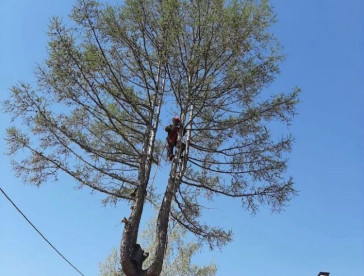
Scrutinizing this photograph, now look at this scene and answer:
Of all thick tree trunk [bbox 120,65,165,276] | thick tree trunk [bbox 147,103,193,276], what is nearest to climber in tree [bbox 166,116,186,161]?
thick tree trunk [bbox 147,103,193,276]

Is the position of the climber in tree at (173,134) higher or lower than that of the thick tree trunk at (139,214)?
higher

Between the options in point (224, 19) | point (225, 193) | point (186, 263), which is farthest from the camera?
point (186, 263)

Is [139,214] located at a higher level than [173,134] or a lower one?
lower

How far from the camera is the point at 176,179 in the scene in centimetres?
693

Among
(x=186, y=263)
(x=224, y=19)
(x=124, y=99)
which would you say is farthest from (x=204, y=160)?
(x=186, y=263)

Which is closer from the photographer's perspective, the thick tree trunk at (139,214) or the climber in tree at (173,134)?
the thick tree trunk at (139,214)

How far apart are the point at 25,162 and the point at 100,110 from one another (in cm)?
141

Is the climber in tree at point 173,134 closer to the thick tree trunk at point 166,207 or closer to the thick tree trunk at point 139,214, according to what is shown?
the thick tree trunk at point 166,207

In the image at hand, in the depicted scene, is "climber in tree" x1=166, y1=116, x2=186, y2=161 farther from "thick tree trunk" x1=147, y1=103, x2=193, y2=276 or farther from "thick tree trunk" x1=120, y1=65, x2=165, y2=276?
"thick tree trunk" x1=120, y1=65, x2=165, y2=276

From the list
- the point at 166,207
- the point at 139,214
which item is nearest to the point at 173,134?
the point at 166,207

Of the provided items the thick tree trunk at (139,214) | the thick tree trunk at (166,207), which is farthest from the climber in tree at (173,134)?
the thick tree trunk at (139,214)

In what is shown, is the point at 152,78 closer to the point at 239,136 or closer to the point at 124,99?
the point at 124,99

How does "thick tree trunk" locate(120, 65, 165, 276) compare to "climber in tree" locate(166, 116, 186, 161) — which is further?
"climber in tree" locate(166, 116, 186, 161)

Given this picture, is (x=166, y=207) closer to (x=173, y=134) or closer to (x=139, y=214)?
(x=139, y=214)
